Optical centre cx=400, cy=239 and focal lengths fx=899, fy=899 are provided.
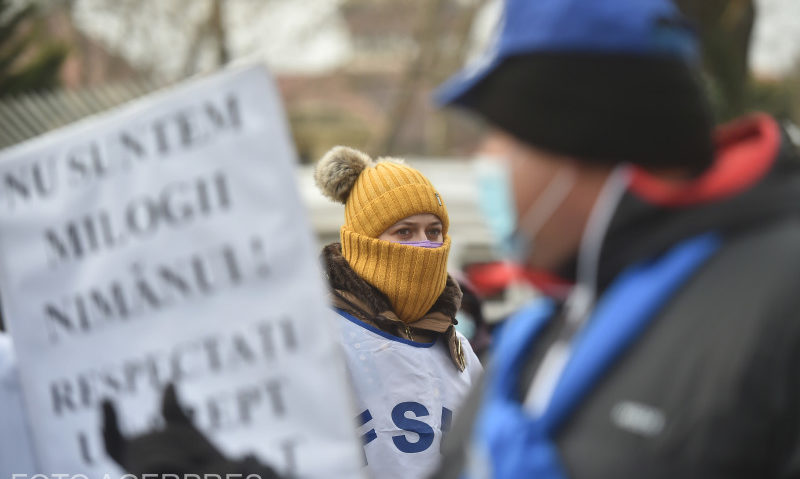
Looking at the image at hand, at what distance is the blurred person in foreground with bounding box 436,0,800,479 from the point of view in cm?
114

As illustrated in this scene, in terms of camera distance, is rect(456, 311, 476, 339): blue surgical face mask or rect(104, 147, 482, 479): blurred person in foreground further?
rect(456, 311, 476, 339): blue surgical face mask

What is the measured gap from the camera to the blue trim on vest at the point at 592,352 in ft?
4.07

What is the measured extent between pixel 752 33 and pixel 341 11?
14144 mm

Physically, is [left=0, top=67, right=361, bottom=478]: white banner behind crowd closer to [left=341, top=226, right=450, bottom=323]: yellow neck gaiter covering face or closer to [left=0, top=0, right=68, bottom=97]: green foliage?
[left=341, top=226, right=450, bottom=323]: yellow neck gaiter covering face

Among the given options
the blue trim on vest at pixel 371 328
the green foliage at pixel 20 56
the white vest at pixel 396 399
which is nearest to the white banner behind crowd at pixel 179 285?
the white vest at pixel 396 399

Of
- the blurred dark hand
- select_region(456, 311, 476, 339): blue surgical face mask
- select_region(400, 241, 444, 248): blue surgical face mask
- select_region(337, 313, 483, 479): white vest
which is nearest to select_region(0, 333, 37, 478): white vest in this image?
the blurred dark hand

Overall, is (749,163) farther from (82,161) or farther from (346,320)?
(346,320)

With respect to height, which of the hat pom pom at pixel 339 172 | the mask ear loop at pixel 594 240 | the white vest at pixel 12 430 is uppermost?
the mask ear loop at pixel 594 240

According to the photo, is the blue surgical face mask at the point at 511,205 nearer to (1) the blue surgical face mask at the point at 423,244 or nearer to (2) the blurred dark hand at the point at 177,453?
(2) the blurred dark hand at the point at 177,453

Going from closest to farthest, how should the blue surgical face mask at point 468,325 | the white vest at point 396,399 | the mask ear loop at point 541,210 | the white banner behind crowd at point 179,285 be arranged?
the mask ear loop at point 541,210, the white banner behind crowd at point 179,285, the white vest at point 396,399, the blue surgical face mask at point 468,325

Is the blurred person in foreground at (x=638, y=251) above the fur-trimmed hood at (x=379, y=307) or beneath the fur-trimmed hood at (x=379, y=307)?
above

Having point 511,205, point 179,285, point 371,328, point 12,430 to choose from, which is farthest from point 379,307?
point 511,205

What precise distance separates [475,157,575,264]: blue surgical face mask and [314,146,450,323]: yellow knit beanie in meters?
1.43

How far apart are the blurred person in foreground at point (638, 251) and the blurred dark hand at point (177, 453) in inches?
17.8
